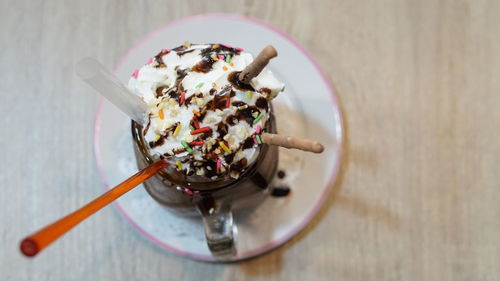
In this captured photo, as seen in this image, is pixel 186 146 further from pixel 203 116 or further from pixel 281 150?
pixel 281 150

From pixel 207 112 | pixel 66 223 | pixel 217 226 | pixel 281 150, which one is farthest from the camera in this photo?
pixel 281 150

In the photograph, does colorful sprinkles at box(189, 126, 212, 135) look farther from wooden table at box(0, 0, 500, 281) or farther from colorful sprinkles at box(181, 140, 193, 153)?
wooden table at box(0, 0, 500, 281)

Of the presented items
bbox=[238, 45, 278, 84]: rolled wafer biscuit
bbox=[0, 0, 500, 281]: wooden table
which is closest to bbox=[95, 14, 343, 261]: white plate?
bbox=[0, 0, 500, 281]: wooden table

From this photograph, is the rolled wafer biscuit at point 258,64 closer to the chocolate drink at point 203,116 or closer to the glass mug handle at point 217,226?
the chocolate drink at point 203,116

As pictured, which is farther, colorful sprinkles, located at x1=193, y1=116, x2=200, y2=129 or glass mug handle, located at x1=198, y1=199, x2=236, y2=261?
glass mug handle, located at x1=198, y1=199, x2=236, y2=261

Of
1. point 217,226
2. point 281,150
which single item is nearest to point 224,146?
point 217,226

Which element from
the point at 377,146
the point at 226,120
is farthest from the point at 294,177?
the point at 226,120

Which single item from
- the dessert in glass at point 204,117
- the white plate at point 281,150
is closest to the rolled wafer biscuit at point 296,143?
the dessert in glass at point 204,117
